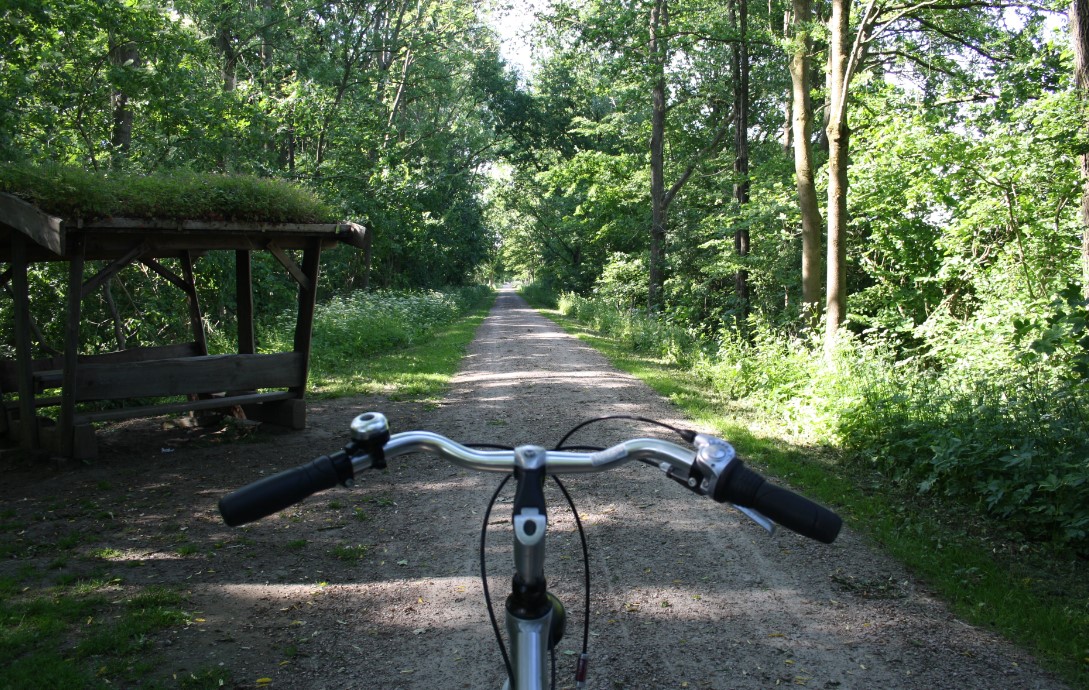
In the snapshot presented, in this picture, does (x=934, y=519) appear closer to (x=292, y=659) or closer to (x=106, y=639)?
(x=292, y=659)

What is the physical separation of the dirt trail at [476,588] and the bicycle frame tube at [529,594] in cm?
205

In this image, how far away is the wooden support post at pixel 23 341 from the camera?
7234 millimetres

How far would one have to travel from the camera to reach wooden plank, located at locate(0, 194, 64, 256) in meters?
6.33

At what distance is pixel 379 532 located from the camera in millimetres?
5668

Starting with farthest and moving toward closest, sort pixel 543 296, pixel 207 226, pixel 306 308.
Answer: pixel 543 296 → pixel 306 308 → pixel 207 226

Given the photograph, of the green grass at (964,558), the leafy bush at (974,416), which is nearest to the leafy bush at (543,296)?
the leafy bush at (974,416)

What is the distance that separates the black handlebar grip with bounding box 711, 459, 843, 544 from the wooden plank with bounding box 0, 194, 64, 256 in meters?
6.59

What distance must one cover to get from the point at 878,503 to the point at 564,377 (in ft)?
24.7

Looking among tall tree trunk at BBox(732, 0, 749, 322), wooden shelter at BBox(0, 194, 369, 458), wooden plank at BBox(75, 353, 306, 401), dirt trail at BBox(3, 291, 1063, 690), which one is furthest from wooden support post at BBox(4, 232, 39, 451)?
tall tree trunk at BBox(732, 0, 749, 322)

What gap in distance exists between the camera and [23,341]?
7.39 m

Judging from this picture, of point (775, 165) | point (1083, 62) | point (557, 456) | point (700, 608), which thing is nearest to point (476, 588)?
point (700, 608)

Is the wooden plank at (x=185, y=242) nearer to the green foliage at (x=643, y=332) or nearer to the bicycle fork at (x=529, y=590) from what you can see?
the bicycle fork at (x=529, y=590)

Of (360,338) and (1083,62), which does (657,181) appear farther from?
(1083,62)

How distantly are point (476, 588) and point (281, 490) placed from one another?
10.2 ft
